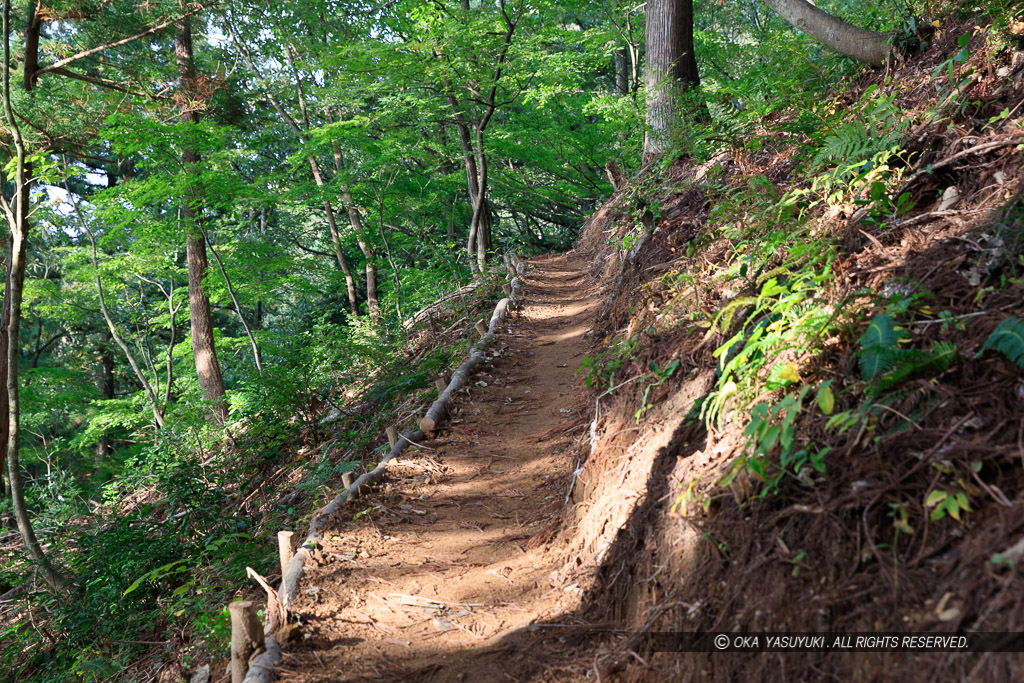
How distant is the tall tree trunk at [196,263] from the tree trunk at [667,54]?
8720mm

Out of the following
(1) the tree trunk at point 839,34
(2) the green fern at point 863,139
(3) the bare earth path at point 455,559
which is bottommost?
(3) the bare earth path at point 455,559

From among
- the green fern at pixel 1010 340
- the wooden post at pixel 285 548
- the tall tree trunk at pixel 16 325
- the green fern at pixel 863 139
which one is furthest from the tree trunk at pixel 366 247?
the green fern at pixel 1010 340

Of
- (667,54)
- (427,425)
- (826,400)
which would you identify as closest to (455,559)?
(427,425)

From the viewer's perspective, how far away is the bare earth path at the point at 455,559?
3.15 meters

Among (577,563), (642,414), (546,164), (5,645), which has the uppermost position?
(546,164)

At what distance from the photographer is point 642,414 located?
3992 mm

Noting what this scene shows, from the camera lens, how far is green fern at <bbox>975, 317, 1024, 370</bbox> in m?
2.12

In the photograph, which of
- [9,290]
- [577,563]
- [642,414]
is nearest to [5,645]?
[9,290]

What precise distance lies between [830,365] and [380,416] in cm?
581

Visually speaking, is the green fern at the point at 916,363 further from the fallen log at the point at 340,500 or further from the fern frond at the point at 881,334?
the fallen log at the point at 340,500

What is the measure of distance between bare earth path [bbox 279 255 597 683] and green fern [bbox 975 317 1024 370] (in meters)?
2.31

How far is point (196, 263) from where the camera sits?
13562 millimetres

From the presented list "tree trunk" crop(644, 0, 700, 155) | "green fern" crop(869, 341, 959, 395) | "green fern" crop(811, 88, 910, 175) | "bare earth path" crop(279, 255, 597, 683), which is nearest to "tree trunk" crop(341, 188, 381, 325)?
"tree trunk" crop(644, 0, 700, 155)

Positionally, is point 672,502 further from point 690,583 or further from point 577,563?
point 577,563
